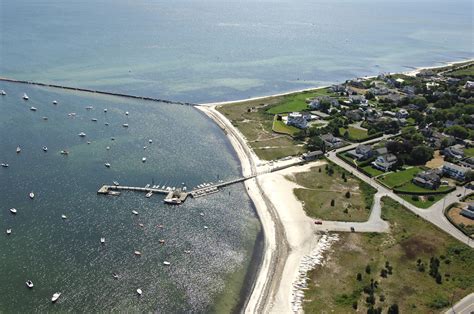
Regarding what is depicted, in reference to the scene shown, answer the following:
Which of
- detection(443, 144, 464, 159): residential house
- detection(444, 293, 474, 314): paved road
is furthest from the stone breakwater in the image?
detection(443, 144, 464, 159): residential house

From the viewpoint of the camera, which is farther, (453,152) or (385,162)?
(453,152)

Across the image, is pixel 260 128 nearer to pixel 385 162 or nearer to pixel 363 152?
pixel 363 152

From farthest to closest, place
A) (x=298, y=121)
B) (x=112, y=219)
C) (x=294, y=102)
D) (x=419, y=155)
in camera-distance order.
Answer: (x=294, y=102)
(x=298, y=121)
(x=419, y=155)
(x=112, y=219)

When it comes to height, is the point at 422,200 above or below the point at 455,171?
below

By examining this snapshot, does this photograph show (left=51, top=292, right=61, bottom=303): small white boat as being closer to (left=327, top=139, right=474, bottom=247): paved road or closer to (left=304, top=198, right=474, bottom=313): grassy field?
(left=304, top=198, right=474, bottom=313): grassy field

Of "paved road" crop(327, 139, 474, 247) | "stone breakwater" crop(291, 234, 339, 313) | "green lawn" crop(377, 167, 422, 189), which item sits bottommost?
"stone breakwater" crop(291, 234, 339, 313)

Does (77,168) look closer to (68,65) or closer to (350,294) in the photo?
(350,294)

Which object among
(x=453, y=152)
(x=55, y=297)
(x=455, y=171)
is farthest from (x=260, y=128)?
(x=55, y=297)

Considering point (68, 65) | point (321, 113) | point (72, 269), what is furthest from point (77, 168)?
point (68, 65)
